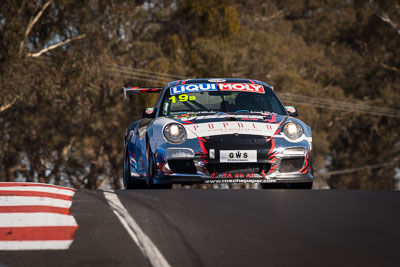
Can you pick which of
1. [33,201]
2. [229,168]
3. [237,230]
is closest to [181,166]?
[229,168]

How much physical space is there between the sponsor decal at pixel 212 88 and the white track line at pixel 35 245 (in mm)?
5074

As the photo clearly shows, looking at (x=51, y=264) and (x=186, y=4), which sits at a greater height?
(x=186, y=4)

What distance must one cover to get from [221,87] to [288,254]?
18.0 feet

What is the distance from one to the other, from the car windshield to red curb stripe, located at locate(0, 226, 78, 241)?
4.01 meters

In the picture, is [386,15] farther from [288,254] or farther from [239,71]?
[288,254]

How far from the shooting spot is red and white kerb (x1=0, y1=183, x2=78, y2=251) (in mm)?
5176

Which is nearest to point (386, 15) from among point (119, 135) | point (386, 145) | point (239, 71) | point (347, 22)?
point (347, 22)

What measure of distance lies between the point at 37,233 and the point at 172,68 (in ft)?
103

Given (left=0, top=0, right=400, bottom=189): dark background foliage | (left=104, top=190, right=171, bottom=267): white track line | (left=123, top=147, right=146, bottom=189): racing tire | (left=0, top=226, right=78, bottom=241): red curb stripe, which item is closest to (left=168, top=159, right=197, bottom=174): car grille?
(left=104, top=190, right=171, bottom=267): white track line

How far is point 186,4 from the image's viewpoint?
123ft

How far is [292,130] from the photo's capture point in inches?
350

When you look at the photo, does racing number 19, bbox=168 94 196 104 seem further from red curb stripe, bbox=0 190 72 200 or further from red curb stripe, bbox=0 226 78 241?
red curb stripe, bbox=0 226 78 241

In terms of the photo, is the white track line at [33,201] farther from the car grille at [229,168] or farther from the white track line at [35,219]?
the car grille at [229,168]

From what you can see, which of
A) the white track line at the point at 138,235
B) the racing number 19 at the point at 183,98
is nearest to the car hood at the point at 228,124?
the racing number 19 at the point at 183,98
